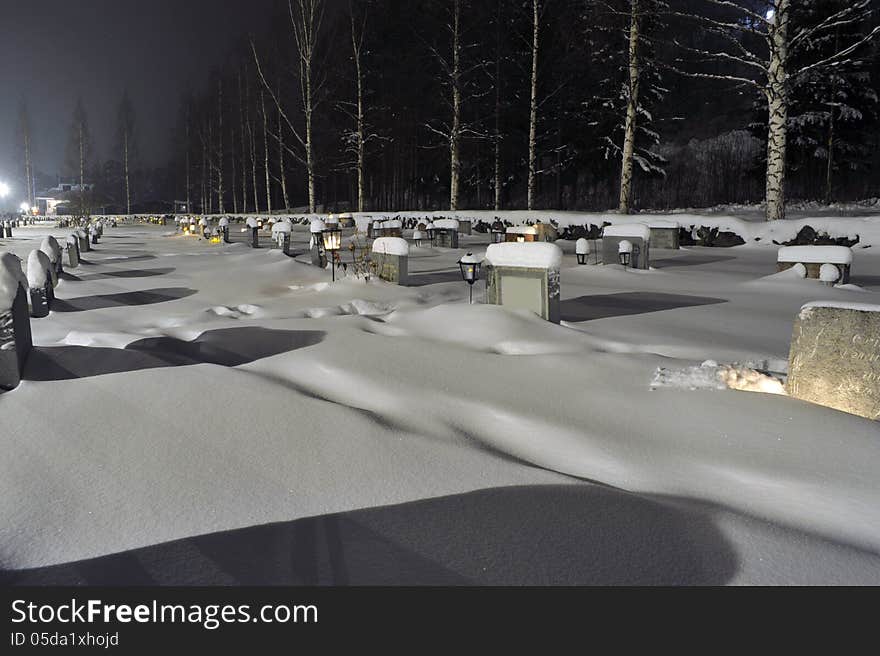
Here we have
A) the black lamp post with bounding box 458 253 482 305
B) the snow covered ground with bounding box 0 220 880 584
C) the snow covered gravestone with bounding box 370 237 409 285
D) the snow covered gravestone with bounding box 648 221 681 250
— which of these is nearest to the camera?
the snow covered ground with bounding box 0 220 880 584

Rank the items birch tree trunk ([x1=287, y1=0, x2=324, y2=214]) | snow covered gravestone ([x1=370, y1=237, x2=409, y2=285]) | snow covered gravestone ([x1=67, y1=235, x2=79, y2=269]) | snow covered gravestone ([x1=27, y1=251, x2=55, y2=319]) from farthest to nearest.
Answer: birch tree trunk ([x1=287, y1=0, x2=324, y2=214]), snow covered gravestone ([x1=67, y1=235, x2=79, y2=269]), snow covered gravestone ([x1=370, y1=237, x2=409, y2=285]), snow covered gravestone ([x1=27, y1=251, x2=55, y2=319])

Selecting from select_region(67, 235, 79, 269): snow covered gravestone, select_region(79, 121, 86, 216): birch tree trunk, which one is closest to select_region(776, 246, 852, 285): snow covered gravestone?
select_region(67, 235, 79, 269): snow covered gravestone

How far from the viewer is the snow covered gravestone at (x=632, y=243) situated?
12.6 meters

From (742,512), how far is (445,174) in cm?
4209

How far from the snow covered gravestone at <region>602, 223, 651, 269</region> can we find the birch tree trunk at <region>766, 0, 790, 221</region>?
17.1 feet

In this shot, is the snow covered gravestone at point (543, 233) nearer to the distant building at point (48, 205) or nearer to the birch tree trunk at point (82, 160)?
the birch tree trunk at point (82, 160)

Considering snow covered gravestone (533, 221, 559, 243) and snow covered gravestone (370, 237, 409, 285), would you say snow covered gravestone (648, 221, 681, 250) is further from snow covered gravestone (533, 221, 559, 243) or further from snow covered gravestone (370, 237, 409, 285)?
snow covered gravestone (370, 237, 409, 285)

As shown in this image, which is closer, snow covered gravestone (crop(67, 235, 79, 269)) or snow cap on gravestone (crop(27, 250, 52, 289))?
snow cap on gravestone (crop(27, 250, 52, 289))

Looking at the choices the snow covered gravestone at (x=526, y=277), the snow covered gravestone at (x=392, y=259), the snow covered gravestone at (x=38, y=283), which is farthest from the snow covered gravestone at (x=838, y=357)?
the snow covered gravestone at (x=38, y=283)

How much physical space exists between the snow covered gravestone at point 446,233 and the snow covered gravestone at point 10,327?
14.3 metres

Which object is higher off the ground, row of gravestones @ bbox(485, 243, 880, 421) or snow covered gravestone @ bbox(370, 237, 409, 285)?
snow covered gravestone @ bbox(370, 237, 409, 285)

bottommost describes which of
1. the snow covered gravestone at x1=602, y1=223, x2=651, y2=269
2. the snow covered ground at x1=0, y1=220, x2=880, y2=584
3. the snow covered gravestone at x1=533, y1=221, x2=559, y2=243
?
the snow covered ground at x1=0, y1=220, x2=880, y2=584

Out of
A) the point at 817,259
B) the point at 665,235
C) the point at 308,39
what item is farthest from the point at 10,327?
the point at 308,39

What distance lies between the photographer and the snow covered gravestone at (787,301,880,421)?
410 cm
